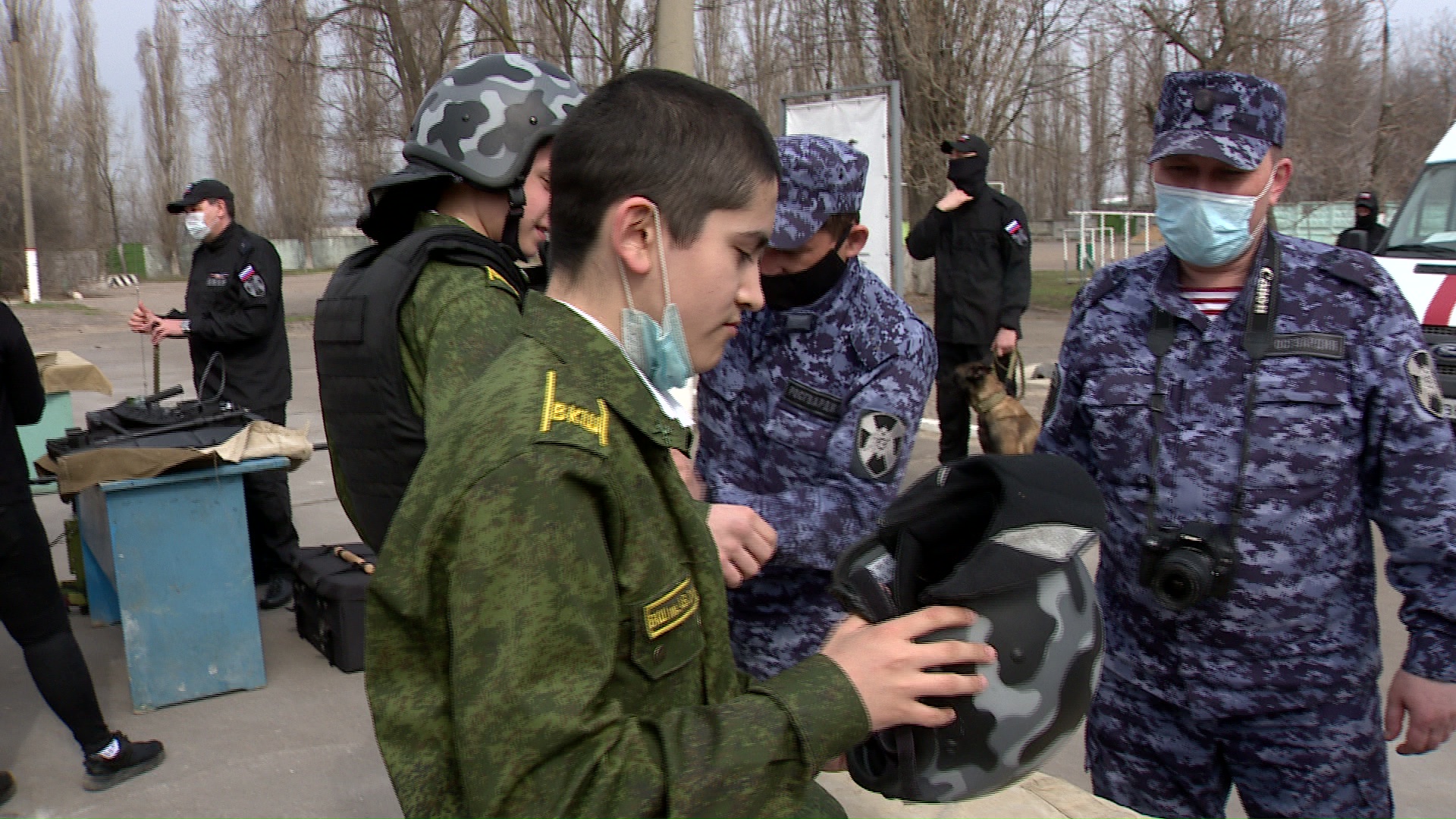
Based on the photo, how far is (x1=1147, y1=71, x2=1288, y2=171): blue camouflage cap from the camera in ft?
7.58

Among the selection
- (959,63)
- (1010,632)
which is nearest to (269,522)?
(1010,632)

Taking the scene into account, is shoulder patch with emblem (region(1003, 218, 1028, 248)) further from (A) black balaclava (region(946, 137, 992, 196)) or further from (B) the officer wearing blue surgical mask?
(B) the officer wearing blue surgical mask

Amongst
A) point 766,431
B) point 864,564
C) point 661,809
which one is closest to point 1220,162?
point 766,431

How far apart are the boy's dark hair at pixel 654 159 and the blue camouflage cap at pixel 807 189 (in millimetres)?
897

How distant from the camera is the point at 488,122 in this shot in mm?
2438

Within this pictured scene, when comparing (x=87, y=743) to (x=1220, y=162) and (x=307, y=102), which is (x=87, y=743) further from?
(x=307, y=102)

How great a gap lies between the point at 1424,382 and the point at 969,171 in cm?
529

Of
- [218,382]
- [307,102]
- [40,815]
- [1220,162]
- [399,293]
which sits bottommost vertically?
[40,815]

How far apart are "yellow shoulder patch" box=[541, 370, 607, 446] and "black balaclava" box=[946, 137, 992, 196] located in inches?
251

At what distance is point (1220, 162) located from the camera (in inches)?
92.7

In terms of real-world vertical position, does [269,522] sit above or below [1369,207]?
below

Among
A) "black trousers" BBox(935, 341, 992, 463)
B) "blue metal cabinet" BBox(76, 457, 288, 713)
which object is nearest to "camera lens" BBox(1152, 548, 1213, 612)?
"blue metal cabinet" BBox(76, 457, 288, 713)

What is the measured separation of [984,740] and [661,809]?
36 cm

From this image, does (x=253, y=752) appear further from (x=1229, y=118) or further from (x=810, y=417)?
(x=1229, y=118)
